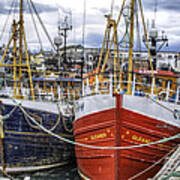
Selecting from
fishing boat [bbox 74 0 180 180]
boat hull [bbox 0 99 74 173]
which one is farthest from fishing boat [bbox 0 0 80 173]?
fishing boat [bbox 74 0 180 180]

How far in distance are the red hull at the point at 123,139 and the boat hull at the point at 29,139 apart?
10.3 feet

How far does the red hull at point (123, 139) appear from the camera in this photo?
27.1ft

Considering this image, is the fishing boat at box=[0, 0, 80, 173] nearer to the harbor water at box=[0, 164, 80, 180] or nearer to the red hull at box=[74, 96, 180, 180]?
the harbor water at box=[0, 164, 80, 180]

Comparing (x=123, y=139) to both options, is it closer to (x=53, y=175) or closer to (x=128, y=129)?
(x=128, y=129)

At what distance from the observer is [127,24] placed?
1062 cm

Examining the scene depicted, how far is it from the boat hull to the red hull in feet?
10.3

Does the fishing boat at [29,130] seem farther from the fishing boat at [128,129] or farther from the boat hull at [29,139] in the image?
the fishing boat at [128,129]

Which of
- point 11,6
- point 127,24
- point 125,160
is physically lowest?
point 125,160

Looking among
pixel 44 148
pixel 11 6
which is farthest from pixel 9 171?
pixel 11 6

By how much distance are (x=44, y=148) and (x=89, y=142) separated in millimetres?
3984

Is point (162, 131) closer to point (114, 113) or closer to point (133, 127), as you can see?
point (133, 127)

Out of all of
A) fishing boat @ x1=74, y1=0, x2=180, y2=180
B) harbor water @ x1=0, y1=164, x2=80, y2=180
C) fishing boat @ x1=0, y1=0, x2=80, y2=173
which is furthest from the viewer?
harbor water @ x1=0, y1=164, x2=80, y2=180

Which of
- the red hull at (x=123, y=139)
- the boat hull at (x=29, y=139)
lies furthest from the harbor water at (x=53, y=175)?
the red hull at (x=123, y=139)

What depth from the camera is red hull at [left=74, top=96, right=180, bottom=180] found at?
8.26 metres
